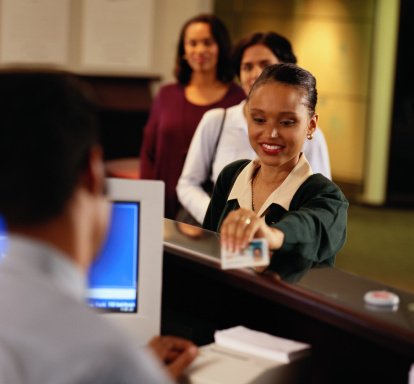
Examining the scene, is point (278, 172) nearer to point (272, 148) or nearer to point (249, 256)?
point (272, 148)

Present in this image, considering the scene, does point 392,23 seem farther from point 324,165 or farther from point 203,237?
point 203,237

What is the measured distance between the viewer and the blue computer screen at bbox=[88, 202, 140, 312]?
6.09ft

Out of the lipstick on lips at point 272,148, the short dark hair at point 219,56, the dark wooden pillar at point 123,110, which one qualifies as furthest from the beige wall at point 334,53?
the lipstick on lips at point 272,148

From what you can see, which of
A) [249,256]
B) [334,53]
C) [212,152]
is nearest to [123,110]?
[334,53]

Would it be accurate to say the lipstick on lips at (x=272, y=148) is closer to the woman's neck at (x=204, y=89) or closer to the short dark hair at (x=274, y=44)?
the short dark hair at (x=274, y=44)

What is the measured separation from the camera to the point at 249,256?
1.90 metres

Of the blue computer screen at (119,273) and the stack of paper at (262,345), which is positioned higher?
the blue computer screen at (119,273)

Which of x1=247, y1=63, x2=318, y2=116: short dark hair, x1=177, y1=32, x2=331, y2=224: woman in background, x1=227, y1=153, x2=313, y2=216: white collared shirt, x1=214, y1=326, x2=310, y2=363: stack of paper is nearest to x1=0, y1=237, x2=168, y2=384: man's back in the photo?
x1=214, y1=326, x2=310, y2=363: stack of paper

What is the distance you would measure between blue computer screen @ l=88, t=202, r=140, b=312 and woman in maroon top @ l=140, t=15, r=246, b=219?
2278mm

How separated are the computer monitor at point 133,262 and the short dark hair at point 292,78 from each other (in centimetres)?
67

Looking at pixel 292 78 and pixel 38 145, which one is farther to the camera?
pixel 292 78

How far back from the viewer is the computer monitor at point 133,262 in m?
1.85

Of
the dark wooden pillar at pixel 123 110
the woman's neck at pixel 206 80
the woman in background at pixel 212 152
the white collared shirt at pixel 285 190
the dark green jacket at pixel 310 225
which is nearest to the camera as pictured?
the dark green jacket at pixel 310 225

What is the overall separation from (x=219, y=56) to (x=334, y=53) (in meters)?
4.79
